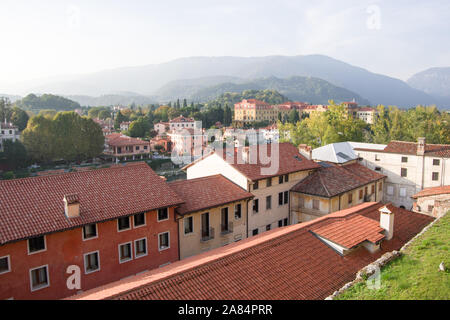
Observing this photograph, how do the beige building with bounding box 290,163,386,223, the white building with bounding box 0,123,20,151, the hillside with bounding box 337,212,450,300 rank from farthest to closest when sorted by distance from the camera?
the white building with bounding box 0,123,20,151
the beige building with bounding box 290,163,386,223
the hillside with bounding box 337,212,450,300

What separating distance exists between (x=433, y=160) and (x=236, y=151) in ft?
65.4

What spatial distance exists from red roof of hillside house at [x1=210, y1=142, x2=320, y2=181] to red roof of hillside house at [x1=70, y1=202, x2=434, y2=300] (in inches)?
332

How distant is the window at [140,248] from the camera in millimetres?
16947

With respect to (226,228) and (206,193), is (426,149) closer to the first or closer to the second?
(226,228)

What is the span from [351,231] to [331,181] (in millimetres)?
11608

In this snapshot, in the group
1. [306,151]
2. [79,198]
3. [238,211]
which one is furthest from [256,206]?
[79,198]

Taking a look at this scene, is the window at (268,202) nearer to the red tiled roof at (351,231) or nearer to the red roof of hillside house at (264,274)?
the red tiled roof at (351,231)

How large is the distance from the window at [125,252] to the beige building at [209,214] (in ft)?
9.92

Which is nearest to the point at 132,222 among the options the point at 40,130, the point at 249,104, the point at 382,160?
the point at 382,160

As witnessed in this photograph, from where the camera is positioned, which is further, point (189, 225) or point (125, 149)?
point (125, 149)

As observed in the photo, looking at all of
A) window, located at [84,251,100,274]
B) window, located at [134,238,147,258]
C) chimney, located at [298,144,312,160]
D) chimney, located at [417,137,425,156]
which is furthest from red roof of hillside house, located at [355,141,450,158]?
window, located at [84,251,100,274]

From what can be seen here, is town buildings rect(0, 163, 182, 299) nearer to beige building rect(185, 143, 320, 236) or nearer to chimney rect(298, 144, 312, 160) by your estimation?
beige building rect(185, 143, 320, 236)

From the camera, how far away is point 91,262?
15.6 metres

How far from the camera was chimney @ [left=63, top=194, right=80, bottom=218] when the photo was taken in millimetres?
14784
